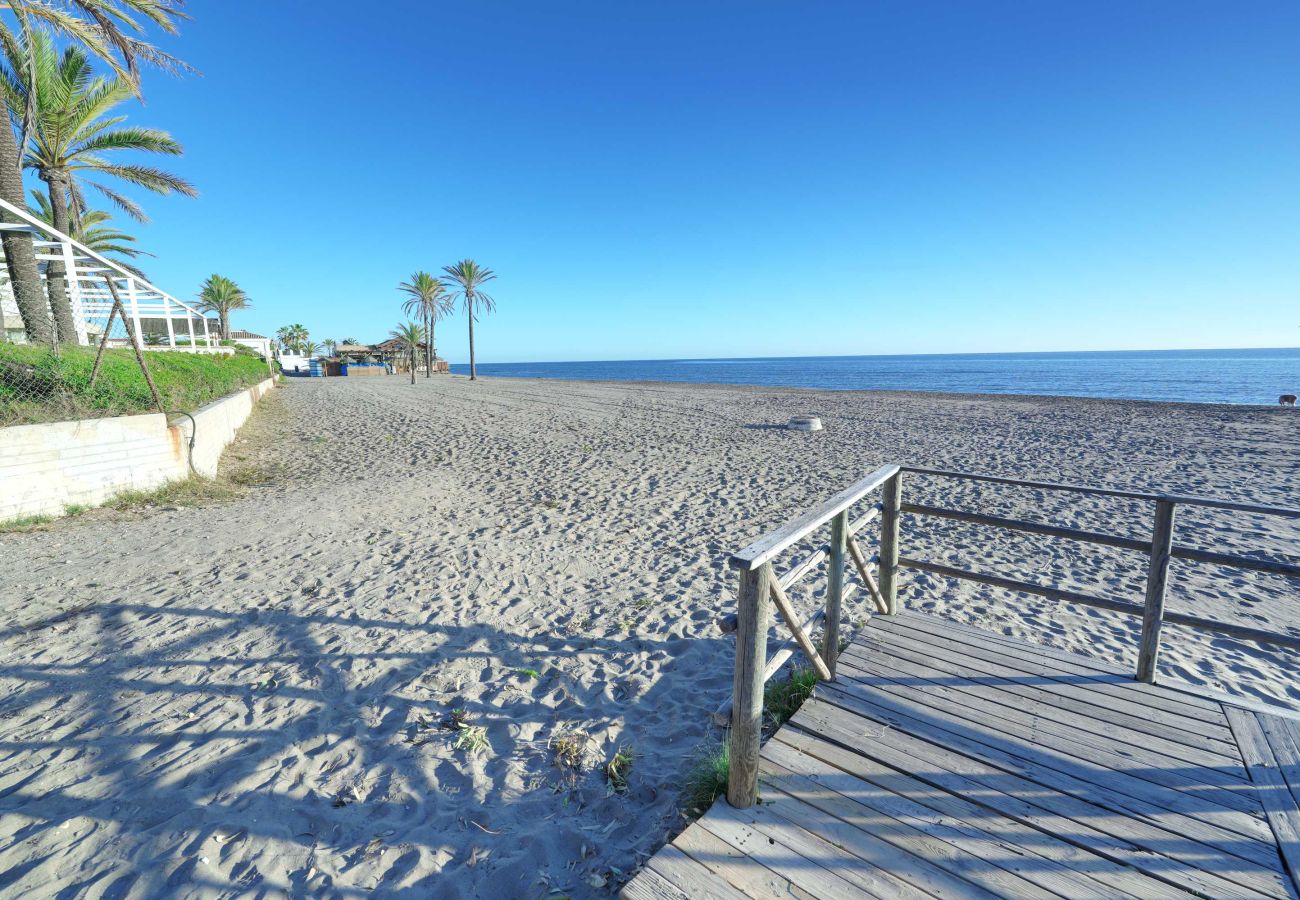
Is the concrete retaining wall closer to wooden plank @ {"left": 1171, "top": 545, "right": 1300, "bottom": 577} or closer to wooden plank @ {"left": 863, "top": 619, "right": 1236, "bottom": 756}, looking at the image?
wooden plank @ {"left": 863, "top": 619, "right": 1236, "bottom": 756}

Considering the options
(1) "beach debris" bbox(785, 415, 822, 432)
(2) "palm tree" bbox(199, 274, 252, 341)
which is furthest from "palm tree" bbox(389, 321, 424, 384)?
(1) "beach debris" bbox(785, 415, 822, 432)

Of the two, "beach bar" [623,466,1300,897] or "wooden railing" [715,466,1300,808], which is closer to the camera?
"beach bar" [623,466,1300,897]

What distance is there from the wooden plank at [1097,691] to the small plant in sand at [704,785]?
1.61 m

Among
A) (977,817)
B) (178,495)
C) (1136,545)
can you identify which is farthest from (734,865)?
(178,495)

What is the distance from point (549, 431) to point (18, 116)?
13.3m

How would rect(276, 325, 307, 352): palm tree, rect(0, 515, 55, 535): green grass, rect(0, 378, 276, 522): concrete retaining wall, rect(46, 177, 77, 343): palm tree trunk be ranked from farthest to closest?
rect(276, 325, 307, 352): palm tree
rect(46, 177, 77, 343): palm tree trunk
rect(0, 378, 276, 522): concrete retaining wall
rect(0, 515, 55, 535): green grass

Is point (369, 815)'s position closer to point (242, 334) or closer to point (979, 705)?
point (979, 705)

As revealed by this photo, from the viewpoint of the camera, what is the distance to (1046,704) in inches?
118

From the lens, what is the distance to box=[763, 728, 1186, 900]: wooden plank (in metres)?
1.98

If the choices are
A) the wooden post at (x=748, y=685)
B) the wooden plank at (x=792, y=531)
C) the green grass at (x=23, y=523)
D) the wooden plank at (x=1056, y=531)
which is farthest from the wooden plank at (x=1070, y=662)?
the green grass at (x=23, y=523)

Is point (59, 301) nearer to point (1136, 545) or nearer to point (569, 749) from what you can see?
point (569, 749)

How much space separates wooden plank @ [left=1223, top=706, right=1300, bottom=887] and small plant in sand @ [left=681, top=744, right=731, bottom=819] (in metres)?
2.10

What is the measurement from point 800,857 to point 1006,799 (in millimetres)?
1009

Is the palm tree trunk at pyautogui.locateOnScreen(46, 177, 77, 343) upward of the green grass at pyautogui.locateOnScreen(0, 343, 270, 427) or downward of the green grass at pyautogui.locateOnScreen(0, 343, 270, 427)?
upward
